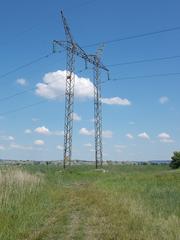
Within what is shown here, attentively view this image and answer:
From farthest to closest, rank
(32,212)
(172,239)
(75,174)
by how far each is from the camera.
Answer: (75,174) < (32,212) < (172,239)

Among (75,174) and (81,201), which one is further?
(75,174)

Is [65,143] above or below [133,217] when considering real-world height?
above

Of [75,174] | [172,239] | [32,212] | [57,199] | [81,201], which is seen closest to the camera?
[172,239]

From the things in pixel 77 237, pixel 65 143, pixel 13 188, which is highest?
pixel 65 143

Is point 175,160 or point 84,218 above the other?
point 175,160

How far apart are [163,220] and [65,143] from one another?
126ft

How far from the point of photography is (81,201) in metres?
19.3

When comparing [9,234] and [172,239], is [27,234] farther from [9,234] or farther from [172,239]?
[172,239]

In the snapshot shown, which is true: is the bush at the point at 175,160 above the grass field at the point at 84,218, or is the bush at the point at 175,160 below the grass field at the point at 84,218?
above

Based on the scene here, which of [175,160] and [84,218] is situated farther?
[175,160]

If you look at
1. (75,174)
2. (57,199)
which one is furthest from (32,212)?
(75,174)

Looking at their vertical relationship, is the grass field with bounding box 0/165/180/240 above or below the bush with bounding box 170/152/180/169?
below

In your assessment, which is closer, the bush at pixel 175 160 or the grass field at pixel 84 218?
the grass field at pixel 84 218

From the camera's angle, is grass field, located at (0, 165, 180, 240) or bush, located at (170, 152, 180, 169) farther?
bush, located at (170, 152, 180, 169)
